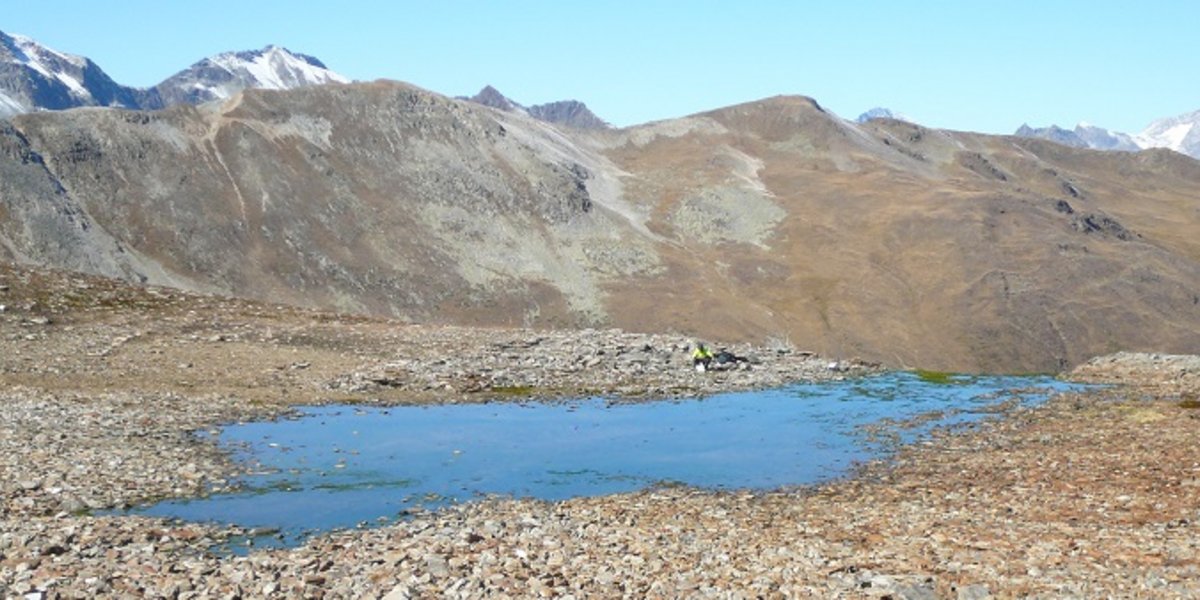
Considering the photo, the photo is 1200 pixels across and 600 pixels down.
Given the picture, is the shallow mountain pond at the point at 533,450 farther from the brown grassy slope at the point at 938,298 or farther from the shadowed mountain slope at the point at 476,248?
the brown grassy slope at the point at 938,298

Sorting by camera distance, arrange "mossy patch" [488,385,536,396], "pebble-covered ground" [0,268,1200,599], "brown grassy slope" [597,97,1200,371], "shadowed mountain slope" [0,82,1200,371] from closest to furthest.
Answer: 1. "pebble-covered ground" [0,268,1200,599]
2. "mossy patch" [488,385,536,396]
3. "shadowed mountain slope" [0,82,1200,371]
4. "brown grassy slope" [597,97,1200,371]

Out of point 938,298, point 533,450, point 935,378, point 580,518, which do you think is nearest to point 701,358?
point 935,378

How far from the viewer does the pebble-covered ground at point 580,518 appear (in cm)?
1847

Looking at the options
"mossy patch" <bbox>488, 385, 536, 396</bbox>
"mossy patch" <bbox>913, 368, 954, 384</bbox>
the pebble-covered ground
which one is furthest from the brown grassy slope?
the pebble-covered ground

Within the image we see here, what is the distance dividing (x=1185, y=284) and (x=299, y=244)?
16045cm

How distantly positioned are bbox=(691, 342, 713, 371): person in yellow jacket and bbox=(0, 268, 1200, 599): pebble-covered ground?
1409 centimetres

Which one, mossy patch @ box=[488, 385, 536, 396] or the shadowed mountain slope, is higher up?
the shadowed mountain slope

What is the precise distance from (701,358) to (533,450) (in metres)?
24.5

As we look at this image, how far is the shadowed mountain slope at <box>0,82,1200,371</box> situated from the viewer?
141 metres

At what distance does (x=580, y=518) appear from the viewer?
24.4m

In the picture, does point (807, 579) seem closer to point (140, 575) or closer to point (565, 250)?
point (140, 575)

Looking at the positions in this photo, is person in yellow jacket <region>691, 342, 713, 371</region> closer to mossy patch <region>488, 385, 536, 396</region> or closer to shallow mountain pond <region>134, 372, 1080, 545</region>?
shallow mountain pond <region>134, 372, 1080, 545</region>

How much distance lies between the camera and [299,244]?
149m

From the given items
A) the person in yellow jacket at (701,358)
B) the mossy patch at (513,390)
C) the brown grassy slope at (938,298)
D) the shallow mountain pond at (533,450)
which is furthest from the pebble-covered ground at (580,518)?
the brown grassy slope at (938,298)
